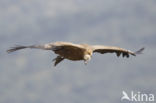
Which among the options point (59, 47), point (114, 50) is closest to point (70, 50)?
point (59, 47)

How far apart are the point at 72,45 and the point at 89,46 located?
5.46ft

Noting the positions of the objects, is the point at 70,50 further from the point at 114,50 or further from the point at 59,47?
the point at 114,50

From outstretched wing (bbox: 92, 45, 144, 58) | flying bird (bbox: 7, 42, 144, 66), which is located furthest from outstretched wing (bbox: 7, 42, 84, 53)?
outstretched wing (bbox: 92, 45, 144, 58)

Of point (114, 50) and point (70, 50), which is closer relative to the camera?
point (70, 50)

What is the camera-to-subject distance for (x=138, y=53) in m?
33.0

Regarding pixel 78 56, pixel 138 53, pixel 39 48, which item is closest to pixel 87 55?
pixel 78 56

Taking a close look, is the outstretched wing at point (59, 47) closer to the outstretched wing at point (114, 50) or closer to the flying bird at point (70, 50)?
the flying bird at point (70, 50)

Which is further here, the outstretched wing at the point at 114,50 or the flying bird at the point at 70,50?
the outstretched wing at the point at 114,50

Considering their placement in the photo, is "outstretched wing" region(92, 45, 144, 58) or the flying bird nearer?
the flying bird

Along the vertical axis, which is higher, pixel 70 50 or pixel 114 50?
pixel 114 50

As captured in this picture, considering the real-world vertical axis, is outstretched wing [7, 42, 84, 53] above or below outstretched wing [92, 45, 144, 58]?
below

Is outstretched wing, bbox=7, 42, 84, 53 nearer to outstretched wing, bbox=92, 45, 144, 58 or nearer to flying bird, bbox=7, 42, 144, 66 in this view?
flying bird, bbox=7, 42, 144, 66

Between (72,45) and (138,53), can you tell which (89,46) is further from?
(138,53)

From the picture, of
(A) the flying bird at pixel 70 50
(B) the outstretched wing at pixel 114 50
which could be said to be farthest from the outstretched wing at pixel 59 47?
(B) the outstretched wing at pixel 114 50
